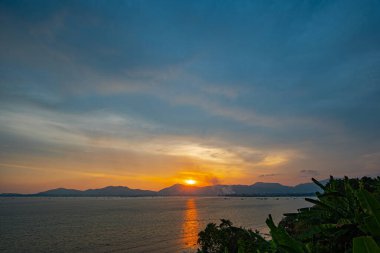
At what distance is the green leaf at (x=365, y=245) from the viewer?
1.28m

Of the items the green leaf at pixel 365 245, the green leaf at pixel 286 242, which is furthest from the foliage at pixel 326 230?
the green leaf at pixel 365 245

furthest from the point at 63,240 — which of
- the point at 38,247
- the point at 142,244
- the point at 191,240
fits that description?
the point at 191,240

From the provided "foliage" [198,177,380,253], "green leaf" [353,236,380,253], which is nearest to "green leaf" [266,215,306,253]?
"foliage" [198,177,380,253]

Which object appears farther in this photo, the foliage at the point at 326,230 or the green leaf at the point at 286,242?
the foliage at the point at 326,230

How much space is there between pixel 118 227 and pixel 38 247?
1424 inches

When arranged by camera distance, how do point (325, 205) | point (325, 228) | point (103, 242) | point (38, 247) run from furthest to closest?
point (103, 242)
point (38, 247)
point (325, 205)
point (325, 228)

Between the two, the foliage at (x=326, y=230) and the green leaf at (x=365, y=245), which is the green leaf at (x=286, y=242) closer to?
the foliage at (x=326, y=230)

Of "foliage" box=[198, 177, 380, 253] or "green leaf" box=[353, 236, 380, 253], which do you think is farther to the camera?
"foliage" box=[198, 177, 380, 253]

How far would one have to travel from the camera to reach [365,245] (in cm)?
130

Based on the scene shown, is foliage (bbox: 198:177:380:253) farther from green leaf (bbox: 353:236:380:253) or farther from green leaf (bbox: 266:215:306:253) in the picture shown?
green leaf (bbox: 353:236:380:253)

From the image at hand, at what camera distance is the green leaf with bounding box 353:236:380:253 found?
1.28 metres

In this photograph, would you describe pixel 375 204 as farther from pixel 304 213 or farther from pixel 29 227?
pixel 29 227

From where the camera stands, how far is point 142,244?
253 ft

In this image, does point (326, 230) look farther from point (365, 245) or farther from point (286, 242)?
point (365, 245)
